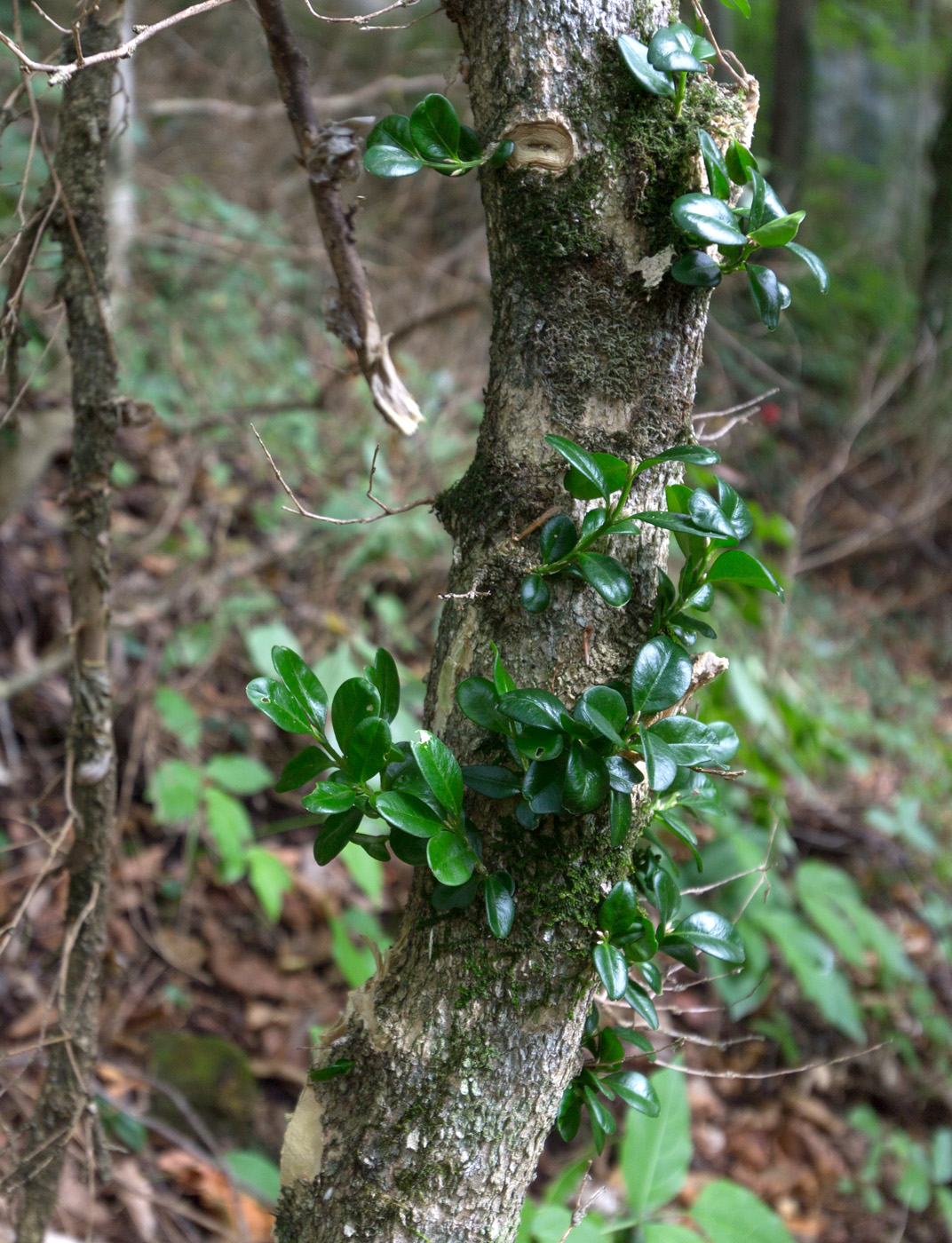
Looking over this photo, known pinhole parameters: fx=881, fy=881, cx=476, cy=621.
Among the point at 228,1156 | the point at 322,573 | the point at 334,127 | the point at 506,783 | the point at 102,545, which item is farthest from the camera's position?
the point at 322,573

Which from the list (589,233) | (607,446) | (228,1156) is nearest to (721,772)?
(607,446)

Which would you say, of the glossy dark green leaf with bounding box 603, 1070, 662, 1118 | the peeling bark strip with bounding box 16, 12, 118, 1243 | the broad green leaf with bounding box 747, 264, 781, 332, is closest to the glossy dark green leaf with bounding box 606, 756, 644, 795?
the glossy dark green leaf with bounding box 603, 1070, 662, 1118

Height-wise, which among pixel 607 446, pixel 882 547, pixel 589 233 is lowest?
pixel 882 547

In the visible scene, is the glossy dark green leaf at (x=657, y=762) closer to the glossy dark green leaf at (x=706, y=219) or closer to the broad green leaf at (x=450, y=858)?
the broad green leaf at (x=450, y=858)

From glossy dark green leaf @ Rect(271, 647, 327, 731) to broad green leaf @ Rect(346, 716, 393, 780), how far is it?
0.04 m

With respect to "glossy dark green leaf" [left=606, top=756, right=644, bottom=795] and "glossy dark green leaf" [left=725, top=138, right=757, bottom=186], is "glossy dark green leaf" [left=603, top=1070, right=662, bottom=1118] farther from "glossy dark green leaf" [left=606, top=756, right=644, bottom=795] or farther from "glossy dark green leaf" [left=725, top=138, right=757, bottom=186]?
"glossy dark green leaf" [left=725, top=138, right=757, bottom=186]

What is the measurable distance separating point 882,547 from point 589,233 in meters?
6.37

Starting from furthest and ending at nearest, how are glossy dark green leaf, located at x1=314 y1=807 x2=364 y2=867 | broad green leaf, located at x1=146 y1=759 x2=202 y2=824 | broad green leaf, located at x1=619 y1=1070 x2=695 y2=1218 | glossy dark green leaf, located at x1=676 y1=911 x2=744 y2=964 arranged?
1. broad green leaf, located at x1=146 y1=759 x2=202 y2=824
2. broad green leaf, located at x1=619 y1=1070 x2=695 y2=1218
3. glossy dark green leaf, located at x1=676 y1=911 x2=744 y2=964
4. glossy dark green leaf, located at x1=314 y1=807 x2=364 y2=867

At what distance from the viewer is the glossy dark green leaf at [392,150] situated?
0.86m

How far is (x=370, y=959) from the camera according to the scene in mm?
2346

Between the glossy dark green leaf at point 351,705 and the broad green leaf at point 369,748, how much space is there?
0.4 inches

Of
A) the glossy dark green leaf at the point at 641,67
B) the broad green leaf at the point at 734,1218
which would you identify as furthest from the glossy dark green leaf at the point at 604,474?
the broad green leaf at the point at 734,1218

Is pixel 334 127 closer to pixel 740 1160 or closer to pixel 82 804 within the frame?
pixel 82 804

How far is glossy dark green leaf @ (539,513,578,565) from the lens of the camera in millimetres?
823
